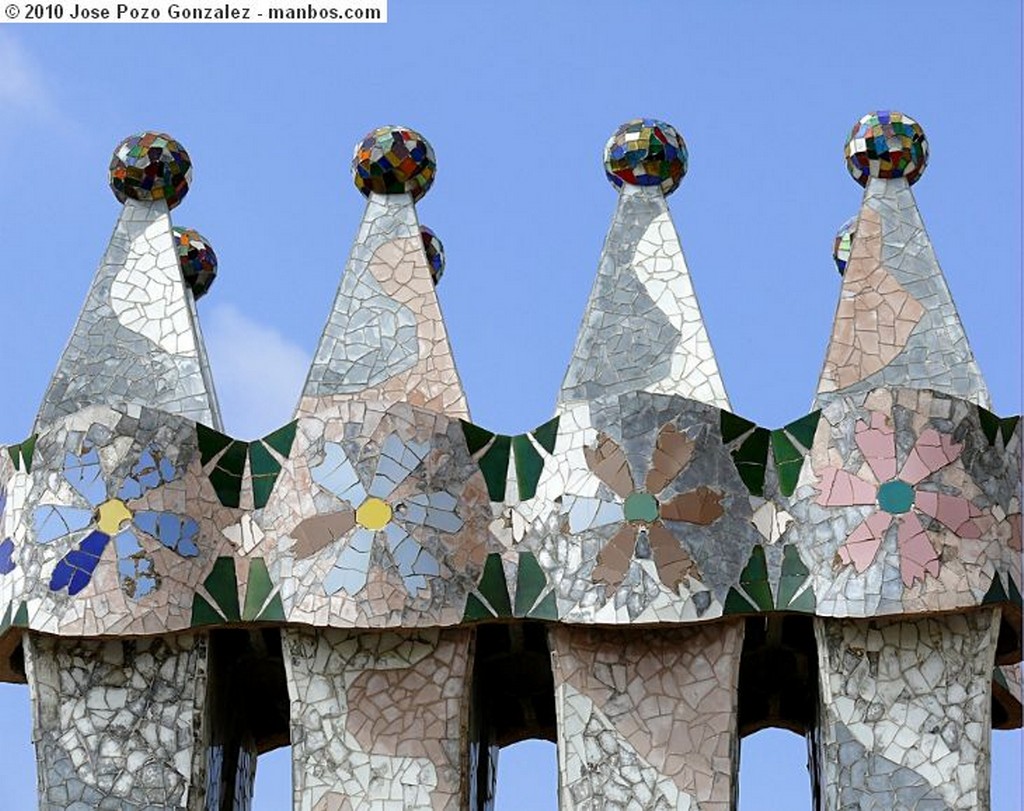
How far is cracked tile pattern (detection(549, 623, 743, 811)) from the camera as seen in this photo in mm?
15906

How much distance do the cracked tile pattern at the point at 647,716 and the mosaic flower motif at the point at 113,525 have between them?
2.49 meters

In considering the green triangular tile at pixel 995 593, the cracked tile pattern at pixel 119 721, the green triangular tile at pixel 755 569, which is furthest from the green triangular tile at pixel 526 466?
the green triangular tile at pixel 995 593

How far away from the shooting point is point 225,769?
17234mm

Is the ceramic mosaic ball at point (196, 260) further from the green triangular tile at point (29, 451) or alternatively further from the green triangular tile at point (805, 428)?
the green triangular tile at point (805, 428)

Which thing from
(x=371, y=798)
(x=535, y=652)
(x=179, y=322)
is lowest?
(x=371, y=798)

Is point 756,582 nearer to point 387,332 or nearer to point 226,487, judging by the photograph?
point 387,332

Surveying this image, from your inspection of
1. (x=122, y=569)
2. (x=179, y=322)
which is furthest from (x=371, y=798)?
(x=179, y=322)

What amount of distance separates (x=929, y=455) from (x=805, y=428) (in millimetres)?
807

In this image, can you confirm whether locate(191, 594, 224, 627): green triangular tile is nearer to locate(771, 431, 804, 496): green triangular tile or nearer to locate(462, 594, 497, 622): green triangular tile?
locate(462, 594, 497, 622): green triangular tile

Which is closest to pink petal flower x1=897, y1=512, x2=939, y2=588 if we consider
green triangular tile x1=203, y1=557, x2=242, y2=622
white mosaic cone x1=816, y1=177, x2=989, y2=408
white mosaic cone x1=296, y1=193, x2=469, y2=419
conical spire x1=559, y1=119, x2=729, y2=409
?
white mosaic cone x1=816, y1=177, x2=989, y2=408

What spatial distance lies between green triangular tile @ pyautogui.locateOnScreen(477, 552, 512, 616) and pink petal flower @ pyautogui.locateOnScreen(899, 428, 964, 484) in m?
2.53

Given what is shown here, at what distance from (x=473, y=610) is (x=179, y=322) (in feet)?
10.0

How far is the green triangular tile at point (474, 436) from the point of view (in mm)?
16719

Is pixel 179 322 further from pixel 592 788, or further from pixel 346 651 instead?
pixel 592 788
